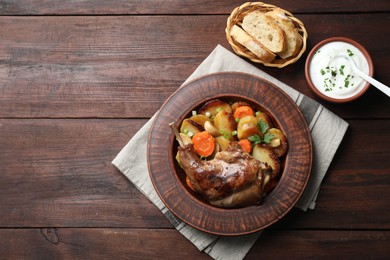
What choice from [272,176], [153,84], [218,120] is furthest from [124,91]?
[272,176]

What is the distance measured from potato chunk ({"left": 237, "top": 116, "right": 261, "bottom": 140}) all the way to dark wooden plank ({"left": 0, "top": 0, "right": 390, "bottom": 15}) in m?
0.77

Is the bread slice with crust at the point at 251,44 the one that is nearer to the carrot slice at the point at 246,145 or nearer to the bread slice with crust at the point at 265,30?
the bread slice with crust at the point at 265,30

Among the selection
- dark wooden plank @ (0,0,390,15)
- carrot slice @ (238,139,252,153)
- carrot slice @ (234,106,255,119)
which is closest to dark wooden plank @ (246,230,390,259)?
carrot slice @ (238,139,252,153)

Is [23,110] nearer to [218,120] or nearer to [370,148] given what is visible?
[218,120]

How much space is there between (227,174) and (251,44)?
79 cm

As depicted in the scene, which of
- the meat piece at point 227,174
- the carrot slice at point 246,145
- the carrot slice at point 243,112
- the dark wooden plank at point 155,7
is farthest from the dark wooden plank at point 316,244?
the dark wooden plank at point 155,7

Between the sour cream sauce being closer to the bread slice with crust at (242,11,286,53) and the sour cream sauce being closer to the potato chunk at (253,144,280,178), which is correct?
the bread slice with crust at (242,11,286,53)

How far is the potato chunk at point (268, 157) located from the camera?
229 centimetres

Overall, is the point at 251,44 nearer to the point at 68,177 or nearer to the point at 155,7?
the point at 155,7

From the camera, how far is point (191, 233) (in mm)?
2492

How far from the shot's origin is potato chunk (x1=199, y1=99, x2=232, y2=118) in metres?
2.40

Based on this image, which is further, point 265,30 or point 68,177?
point 68,177

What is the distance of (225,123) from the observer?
7.73ft

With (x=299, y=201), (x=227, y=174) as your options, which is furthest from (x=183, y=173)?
(x=299, y=201)
